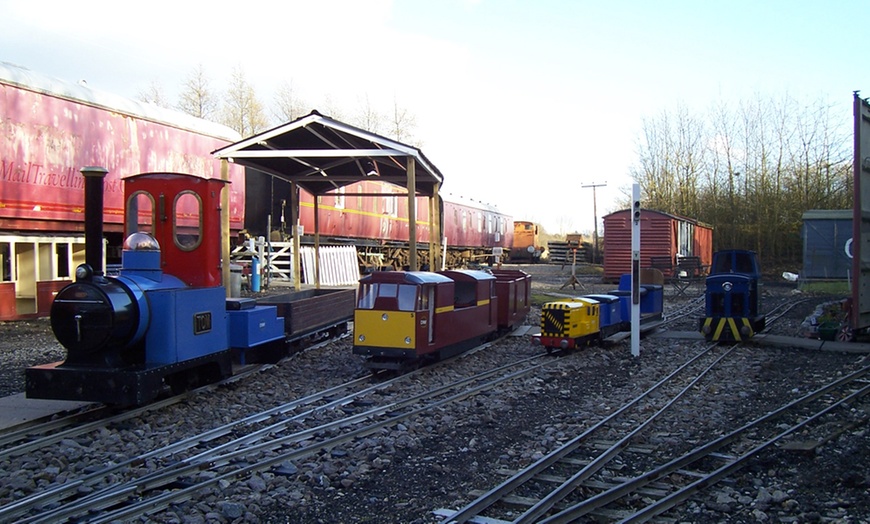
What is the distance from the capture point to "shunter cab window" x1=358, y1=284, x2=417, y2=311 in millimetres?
10391

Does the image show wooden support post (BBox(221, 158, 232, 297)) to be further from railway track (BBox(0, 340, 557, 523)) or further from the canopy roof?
the canopy roof

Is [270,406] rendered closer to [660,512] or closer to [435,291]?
[435,291]

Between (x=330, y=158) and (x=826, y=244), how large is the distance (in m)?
20.2

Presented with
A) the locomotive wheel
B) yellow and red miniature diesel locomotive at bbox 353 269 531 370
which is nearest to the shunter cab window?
yellow and red miniature diesel locomotive at bbox 353 269 531 370

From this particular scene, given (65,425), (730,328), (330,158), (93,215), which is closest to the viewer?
(65,425)

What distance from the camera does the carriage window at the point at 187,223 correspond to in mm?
8758

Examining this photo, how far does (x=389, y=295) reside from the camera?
1052cm

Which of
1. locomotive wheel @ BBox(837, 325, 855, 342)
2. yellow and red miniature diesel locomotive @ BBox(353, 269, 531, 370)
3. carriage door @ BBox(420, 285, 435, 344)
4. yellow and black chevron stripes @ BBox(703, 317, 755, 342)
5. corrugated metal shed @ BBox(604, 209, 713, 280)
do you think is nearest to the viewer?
yellow and red miniature diesel locomotive @ BBox(353, 269, 531, 370)

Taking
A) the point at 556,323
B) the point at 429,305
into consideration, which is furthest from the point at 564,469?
the point at 556,323

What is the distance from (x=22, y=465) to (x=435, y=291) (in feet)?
20.1

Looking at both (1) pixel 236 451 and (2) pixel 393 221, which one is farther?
(2) pixel 393 221

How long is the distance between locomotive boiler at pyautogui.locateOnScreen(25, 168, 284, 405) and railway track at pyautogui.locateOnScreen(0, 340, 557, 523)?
1218 mm

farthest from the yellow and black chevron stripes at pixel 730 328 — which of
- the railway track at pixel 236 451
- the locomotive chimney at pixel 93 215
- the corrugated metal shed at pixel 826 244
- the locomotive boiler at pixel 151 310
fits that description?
the corrugated metal shed at pixel 826 244

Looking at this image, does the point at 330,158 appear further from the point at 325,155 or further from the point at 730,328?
the point at 730,328
